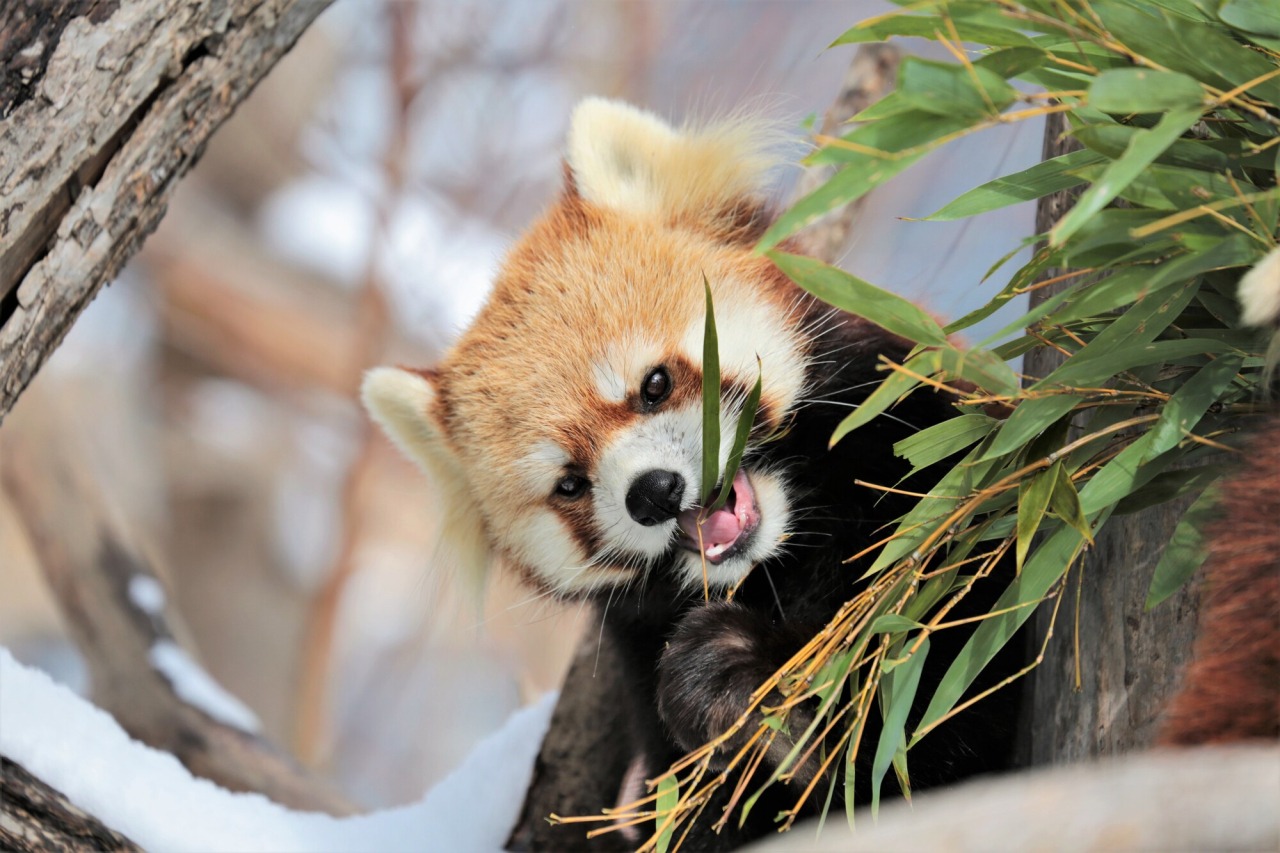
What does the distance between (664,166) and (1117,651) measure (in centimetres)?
114

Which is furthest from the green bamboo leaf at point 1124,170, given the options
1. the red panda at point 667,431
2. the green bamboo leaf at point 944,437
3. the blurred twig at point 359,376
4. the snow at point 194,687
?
the blurred twig at point 359,376

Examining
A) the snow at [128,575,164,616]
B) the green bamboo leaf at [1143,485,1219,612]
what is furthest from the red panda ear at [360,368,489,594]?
the snow at [128,575,164,616]

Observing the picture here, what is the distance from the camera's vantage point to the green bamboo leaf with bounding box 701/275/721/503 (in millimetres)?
1405

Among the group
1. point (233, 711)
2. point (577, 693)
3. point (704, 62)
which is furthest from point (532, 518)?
point (704, 62)

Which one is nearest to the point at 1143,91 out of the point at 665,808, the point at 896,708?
the point at 896,708

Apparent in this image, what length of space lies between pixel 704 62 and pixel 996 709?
4.18 metres

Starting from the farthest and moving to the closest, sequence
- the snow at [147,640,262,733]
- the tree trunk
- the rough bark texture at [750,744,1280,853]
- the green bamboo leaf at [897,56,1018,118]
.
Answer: the snow at [147,640,262,733], the tree trunk, the green bamboo leaf at [897,56,1018,118], the rough bark texture at [750,744,1280,853]

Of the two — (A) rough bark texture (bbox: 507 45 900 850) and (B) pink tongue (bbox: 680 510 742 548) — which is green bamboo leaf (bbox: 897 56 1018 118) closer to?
(B) pink tongue (bbox: 680 510 742 548)

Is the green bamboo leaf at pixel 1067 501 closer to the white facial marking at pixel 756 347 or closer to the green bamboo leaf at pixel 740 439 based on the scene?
the green bamboo leaf at pixel 740 439

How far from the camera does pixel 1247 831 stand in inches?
26.1

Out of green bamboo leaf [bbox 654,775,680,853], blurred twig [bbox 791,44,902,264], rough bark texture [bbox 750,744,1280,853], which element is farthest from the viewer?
blurred twig [bbox 791,44,902,264]

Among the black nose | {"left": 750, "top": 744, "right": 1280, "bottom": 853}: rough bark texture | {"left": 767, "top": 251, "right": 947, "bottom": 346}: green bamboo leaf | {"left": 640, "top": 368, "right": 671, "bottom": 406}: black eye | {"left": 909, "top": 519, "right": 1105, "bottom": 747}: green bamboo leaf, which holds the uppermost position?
{"left": 640, "top": 368, "right": 671, "bottom": 406}: black eye

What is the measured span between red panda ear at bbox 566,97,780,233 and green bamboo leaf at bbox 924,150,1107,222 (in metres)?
0.73

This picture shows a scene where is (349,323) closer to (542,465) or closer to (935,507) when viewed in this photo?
(542,465)
